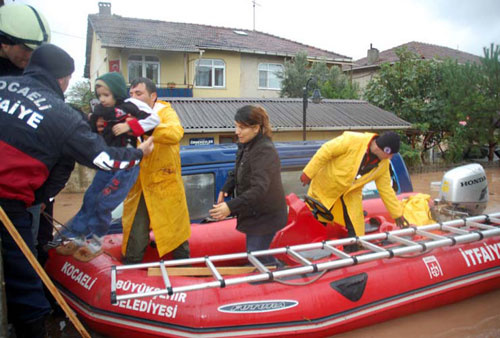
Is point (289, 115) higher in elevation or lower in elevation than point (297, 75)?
lower

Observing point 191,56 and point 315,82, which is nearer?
point 315,82

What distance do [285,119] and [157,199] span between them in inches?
444

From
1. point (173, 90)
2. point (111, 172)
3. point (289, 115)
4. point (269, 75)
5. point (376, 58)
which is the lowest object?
point (111, 172)

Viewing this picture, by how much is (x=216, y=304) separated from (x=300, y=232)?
1.53 metres

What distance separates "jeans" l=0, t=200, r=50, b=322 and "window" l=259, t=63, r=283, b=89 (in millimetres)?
18743

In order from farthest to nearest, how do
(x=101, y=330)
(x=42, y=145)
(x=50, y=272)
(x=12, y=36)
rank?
(x=50, y=272) → (x=101, y=330) → (x=12, y=36) → (x=42, y=145)

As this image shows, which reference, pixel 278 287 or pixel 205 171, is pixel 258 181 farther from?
pixel 205 171

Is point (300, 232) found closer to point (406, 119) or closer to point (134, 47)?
point (406, 119)

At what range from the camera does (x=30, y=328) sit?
2.31 meters

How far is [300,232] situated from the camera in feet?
13.5

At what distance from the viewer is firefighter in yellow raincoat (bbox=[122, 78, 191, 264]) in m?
3.00

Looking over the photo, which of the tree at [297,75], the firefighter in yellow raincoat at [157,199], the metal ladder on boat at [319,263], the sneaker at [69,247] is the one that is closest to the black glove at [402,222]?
the metal ladder on boat at [319,263]

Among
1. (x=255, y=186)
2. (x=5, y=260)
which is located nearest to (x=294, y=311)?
(x=255, y=186)

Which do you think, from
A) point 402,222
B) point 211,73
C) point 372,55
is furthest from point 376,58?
point 402,222
